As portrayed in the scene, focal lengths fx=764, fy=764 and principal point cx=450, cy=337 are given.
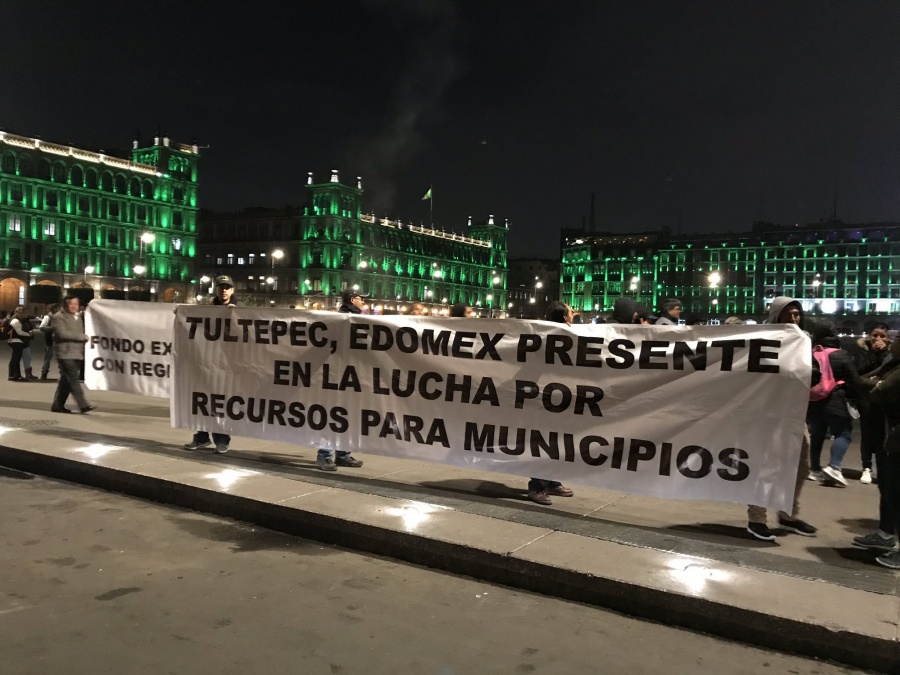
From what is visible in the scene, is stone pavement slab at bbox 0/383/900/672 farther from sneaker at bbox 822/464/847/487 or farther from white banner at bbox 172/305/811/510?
white banner at bbox 172/305/811/510

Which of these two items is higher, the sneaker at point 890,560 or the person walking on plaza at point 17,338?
the person walking on plaza at point 17,338

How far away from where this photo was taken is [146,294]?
76312 mm

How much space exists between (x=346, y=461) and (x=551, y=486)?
218 centimetres

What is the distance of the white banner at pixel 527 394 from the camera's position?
17.4 feet

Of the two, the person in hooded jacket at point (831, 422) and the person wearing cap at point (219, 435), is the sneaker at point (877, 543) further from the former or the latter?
the person wearing cap at point (219, 435)

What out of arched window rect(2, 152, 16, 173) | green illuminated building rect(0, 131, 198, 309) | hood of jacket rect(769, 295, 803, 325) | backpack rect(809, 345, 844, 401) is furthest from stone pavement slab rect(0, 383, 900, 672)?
arched window rect(2, 152, 16, 173)

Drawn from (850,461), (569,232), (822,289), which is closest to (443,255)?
(569,232)

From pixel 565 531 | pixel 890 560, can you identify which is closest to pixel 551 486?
pixel 565 531

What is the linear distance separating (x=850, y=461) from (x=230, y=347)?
7.36 m

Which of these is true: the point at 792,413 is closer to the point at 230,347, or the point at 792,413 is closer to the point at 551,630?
the point at 551,630

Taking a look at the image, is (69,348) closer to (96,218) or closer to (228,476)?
(228,476)

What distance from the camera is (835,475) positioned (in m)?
7.71

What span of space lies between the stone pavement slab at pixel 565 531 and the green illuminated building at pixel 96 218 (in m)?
64.6

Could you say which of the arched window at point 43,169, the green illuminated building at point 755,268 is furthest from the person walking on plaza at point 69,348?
the green illuminated building at point 755,268
